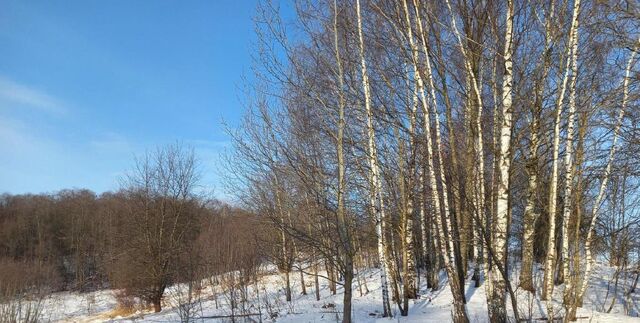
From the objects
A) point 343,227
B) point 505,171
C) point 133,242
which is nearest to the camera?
point 505,171

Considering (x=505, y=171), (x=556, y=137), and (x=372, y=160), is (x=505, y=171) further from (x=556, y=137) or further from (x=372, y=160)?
(x=372, y=160)

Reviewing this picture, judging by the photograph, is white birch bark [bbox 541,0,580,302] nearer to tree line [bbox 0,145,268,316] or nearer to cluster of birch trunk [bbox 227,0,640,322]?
cluster of birch trunk [bbox 227,0,640,322]

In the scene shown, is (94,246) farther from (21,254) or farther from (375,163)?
(375,163)

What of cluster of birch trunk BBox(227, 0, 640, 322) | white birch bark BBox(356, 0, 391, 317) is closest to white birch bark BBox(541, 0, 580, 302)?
cluster of birch trunk BBox(227, 0, 640, 322)

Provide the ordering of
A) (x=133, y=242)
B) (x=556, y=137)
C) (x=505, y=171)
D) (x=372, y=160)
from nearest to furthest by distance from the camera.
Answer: (x=505, y=171) < (x=556, y=137) < (x=372, y=160) < (x=133, y=242)

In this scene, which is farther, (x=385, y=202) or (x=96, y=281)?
(x=96, y=281)

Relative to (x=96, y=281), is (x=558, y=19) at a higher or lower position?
higher

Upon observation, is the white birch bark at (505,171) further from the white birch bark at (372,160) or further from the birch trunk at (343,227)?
the white birch bark at (372,160)

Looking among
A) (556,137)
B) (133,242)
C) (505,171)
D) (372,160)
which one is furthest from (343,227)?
(133,242)

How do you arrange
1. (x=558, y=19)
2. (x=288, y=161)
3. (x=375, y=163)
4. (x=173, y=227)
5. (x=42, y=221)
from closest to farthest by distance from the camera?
(x=288, y=161) < (x=558, y=19) < (x=375, y=163) < (x=173, y=227) < (x=42, y=221)

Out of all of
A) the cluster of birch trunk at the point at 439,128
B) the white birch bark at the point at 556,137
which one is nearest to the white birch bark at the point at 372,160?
the cluster of birch trunk at the point at 439,128

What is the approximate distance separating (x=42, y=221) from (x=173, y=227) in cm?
3355

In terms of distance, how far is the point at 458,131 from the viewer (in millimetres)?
11297

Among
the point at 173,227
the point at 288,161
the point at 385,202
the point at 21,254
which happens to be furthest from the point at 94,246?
the point at 288,161
